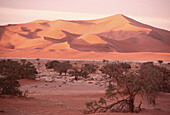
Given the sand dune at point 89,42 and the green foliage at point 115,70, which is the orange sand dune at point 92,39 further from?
the green foliage at point 115,70

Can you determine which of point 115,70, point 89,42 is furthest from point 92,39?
point 115,70

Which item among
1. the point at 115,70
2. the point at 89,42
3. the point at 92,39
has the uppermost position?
the point at 92,39

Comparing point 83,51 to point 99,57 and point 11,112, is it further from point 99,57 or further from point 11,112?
point 11,112

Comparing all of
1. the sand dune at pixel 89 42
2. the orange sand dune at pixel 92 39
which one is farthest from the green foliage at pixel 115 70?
the orange sand dune at pixel 92 39

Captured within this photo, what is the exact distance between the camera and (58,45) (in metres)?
108

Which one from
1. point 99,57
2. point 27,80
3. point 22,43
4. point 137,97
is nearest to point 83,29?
point 22,43

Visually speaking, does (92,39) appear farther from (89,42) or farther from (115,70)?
(115,70)

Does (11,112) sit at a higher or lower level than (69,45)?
lower

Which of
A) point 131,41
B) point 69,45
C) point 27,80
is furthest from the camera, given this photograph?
point 131,41

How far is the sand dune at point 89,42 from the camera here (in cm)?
9550

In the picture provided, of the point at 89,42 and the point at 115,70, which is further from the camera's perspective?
the point at 89,42

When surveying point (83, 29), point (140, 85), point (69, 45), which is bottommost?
point (140, 85)

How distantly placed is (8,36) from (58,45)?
39050 mm

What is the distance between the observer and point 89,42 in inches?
4483
